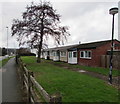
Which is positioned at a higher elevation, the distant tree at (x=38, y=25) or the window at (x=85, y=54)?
the distant tree at (x=38, y=25)

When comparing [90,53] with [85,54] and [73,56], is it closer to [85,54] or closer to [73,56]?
[85,54]

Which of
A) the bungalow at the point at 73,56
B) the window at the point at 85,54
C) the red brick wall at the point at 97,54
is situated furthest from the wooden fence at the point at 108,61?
the bungalow at the point at 73,56

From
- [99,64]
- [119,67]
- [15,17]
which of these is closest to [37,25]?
[15,17]

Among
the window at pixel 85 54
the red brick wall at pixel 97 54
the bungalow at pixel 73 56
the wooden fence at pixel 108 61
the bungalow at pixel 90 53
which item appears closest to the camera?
the wooden fence at pixel 108 61

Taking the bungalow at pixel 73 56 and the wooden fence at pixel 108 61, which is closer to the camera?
the wooden fence at pixel 108 61

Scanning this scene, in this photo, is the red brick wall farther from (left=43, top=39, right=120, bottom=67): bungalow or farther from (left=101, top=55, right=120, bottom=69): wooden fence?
(left=101, top=55, right=120, bottom=69): wooden fence

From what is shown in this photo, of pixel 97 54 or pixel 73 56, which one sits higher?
pixel 97 54

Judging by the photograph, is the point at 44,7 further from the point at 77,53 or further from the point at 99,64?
the point at 99,64

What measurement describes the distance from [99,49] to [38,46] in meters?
11.3

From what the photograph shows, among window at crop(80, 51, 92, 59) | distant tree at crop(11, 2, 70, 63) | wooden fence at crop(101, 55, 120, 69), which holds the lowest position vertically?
wooden fence at crop(101, 55, 120, 69)

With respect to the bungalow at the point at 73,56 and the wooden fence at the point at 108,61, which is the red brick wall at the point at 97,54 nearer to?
the wooden fence at the point at 108,61

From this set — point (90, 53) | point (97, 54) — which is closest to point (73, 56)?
point (90, 53)

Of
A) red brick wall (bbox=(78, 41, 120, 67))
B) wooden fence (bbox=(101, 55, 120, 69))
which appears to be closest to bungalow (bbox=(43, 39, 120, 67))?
red brick wall (bbox=(78, 41, 120, 67))

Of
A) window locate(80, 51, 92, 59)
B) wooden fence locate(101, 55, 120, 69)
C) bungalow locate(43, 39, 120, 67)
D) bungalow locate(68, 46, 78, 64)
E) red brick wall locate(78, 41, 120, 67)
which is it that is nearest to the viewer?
wooden fence locate(101, 55, 120, 69)
